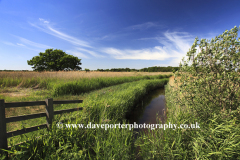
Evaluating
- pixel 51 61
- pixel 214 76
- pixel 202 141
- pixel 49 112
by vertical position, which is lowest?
pixel 202 141

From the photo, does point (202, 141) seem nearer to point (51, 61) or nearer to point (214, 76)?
point (214, 76)

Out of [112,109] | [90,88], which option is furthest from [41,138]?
[90,88]

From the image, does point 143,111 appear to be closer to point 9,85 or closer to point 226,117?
point 226,117

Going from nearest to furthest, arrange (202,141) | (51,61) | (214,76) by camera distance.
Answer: (202,141)
(214,76)
(51,61)

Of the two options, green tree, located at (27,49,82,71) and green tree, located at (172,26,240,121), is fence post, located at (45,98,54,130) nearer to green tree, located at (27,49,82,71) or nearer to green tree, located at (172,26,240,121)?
green tree, located at (172,26,240,121)

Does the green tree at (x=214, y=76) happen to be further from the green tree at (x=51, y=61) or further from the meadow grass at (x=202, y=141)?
the green tree at (x=51, y=61)

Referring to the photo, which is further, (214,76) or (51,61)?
(51,61)

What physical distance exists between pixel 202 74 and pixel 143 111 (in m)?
4.90

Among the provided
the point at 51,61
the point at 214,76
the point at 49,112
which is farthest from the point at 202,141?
the point at 51,61

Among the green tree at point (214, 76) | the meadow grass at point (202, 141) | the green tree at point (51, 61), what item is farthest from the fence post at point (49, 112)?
the green tree at point (51, 61)

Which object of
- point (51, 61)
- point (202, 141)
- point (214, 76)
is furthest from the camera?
point (51, 61)

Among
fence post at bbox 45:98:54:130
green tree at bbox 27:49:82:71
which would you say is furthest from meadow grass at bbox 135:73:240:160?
green tree at bbox 27:49:82:71

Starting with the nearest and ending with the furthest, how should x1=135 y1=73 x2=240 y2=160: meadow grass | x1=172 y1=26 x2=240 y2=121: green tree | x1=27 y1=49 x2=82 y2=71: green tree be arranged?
x1=135 y1=73 x2=240 y2=160: meadow grass < x1=172 y1=26 x2=240 y2=121: green tree < x1=27 y1=49 x2=82 y2=71: green tree

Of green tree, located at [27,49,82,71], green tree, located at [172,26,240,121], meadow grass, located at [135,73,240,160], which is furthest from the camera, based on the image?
green tree, located at [27,49,82,71]
